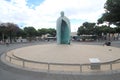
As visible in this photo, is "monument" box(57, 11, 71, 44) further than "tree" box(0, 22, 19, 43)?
No

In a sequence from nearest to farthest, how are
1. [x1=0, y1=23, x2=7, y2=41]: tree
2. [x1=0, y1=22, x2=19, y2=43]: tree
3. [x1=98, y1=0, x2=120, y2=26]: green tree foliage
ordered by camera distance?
[x1=98, y1=0, x2=120, y2=26]: green tree foliage
[x1=0, y1=23, x2=7, y2=41]: tree
[x1=0, y1=22, x2=19, y2=43]: tree

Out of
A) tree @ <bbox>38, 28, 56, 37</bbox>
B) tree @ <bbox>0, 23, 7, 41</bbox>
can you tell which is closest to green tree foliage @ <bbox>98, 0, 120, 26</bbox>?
tree @ <bbox>0, 23, 7, 41</bbox>

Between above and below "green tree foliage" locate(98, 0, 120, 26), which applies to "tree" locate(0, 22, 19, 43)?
below

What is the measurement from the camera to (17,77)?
510 inches

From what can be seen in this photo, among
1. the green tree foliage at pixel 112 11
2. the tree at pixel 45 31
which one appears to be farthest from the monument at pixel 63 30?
the tree at pixel 45 31

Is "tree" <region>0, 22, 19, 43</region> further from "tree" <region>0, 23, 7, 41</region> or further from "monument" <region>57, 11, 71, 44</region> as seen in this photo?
"monument" <region>57, 11, 71, 44</region>

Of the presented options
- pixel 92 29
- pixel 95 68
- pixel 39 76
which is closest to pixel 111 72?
pixel 95 68

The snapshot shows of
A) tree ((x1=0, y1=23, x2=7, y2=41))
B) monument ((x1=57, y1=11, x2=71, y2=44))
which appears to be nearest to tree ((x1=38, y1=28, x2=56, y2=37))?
tree ((x1=0, y1=23, x2=7, y2=41))

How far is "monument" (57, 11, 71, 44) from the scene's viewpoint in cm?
3197

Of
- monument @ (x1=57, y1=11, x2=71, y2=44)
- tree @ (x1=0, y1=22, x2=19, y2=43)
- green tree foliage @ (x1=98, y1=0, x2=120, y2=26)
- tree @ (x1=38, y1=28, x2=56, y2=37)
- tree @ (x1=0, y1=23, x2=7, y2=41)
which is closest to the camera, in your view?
monument @ (x1=57, y1=11, x2=71, y2=44)

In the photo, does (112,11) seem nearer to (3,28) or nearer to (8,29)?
(8,29)

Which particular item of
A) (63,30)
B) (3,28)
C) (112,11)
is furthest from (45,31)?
(63,30)

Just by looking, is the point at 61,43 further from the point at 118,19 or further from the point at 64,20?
the point at 118,19

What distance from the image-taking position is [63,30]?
109 ft
